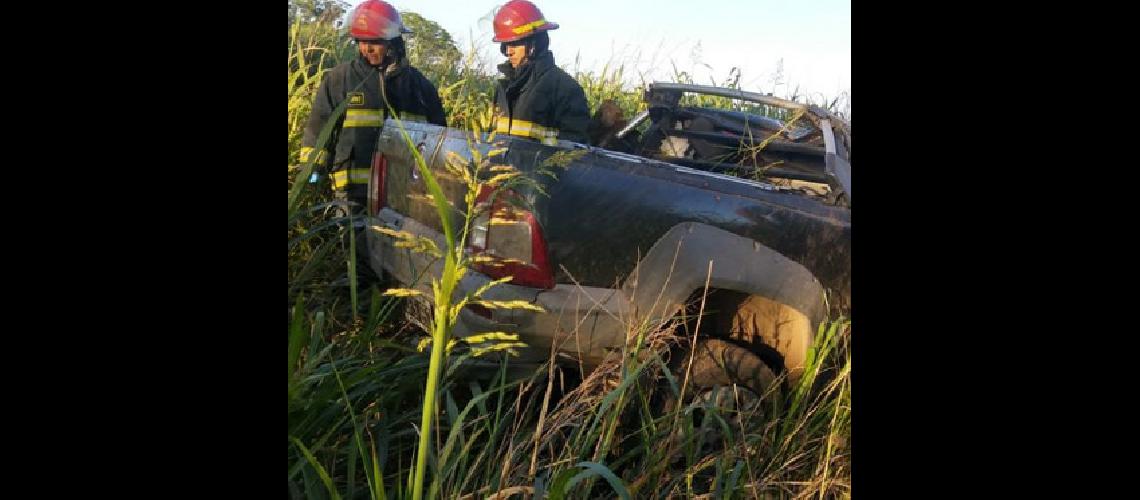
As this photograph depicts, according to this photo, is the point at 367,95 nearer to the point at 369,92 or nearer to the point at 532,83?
the point at 369,92

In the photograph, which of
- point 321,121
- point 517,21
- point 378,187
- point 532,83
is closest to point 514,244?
point 378,187

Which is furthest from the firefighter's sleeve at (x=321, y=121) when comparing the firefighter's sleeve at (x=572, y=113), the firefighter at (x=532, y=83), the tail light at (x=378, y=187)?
the firefighter's sleeve at (x=572, y=113)

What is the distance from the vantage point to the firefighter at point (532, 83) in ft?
13.2

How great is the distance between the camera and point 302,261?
240cm

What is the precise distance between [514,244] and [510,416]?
1.40 ft

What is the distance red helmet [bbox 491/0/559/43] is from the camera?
4035mm

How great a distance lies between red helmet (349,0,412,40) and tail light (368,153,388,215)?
1.03 m

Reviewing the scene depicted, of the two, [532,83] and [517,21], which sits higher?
[517,21]

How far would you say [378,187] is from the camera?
2.80m

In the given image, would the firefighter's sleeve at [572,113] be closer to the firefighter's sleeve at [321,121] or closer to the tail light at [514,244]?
the firefighter's sleeve at [321,121]
